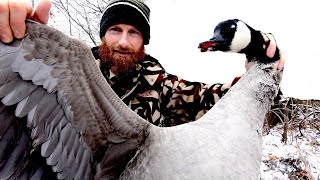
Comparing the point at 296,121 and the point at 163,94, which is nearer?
the point at 163,94

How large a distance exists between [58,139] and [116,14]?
1.98 metres

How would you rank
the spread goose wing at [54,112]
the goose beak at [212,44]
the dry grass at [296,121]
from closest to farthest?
1. the spread goose wing at [54,112]
2. the goose beak at [212,44]
3. the dry grass at [296,121]

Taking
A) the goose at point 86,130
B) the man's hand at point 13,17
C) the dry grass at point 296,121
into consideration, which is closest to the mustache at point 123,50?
the goose at point 86,130

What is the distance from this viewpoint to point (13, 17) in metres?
1.81

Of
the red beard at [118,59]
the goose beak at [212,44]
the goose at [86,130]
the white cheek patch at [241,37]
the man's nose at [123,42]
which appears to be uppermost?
the white cheek patch at [241,37]

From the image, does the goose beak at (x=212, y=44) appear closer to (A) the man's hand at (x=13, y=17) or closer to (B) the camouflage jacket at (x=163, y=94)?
(B) the camouflage jacket at (x=163, y=94)

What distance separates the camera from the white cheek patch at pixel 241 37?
2980mm

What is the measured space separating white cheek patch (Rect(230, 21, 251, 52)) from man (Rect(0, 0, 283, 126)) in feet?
1.80

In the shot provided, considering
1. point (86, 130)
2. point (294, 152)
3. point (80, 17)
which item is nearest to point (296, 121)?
point (294, 152)

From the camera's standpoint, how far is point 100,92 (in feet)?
7.34

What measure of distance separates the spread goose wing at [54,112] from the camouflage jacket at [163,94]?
1180 millimetres

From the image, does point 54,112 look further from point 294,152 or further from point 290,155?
point 294,152

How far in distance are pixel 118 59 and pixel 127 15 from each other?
18.0 inches

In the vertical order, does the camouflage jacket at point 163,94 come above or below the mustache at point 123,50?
below
